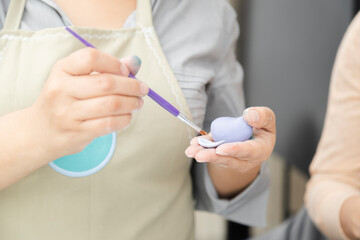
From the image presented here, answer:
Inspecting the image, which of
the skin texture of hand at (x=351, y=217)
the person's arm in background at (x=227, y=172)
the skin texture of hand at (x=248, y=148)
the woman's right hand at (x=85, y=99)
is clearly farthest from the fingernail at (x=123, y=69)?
the skin texture of hand at (x=351, y=217)

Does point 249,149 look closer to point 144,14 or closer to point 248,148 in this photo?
point 248,148

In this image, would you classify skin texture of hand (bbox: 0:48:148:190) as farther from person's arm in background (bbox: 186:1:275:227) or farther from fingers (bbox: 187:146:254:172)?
person's arm in background (bbox: 186:1:275:227)

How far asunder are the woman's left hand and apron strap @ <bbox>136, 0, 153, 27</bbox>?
0.64 ft

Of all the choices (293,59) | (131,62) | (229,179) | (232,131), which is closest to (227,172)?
(229,179)

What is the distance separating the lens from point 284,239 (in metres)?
1.00

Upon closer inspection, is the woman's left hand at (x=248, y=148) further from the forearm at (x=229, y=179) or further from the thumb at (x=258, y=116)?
the forearm at (x=229, y=179)

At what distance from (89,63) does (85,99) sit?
4 centimetres

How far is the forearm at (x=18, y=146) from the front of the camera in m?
0.44

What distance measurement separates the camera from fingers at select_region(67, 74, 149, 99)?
1.29 feet

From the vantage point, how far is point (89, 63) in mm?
394

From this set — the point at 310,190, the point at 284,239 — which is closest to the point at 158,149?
the point at 310,190

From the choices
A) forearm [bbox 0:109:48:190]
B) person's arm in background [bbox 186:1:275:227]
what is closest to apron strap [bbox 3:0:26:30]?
forearm [bbox 0:109:48:190]

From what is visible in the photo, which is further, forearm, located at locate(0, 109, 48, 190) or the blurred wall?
the blurred wall

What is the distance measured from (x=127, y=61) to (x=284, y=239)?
2.47 feet
